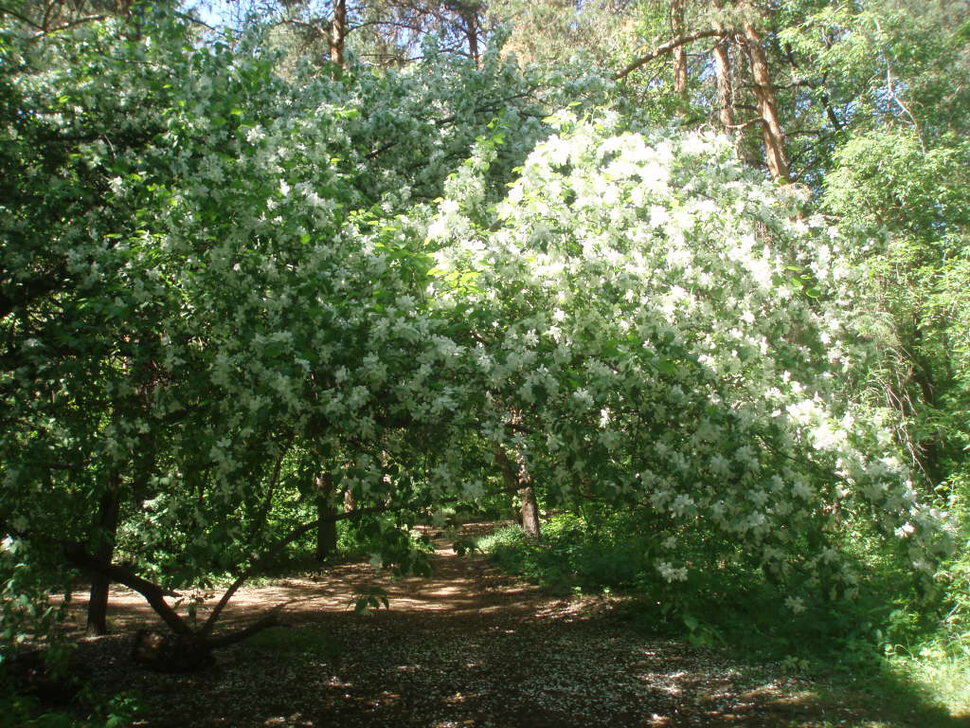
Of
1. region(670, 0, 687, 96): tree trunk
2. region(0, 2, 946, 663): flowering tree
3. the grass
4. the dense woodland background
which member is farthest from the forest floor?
region(670, 0, 687, 96): tree trunk

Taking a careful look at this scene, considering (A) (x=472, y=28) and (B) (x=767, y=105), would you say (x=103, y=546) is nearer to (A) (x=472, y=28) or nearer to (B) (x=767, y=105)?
(B) (x=767, y=105)

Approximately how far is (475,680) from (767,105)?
1007cm

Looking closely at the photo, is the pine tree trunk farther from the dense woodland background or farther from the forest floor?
the forest floor

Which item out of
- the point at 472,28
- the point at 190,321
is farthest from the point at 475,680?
the point at 472,28

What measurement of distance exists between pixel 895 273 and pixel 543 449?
822cm

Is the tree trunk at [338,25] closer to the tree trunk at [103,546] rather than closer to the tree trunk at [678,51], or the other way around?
the tree trunk at [678,51]

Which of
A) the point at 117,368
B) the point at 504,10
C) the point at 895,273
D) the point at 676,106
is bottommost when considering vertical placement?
the point at 117,368

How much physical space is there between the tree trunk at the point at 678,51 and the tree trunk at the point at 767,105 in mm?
1063

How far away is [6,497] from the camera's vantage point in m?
3.97

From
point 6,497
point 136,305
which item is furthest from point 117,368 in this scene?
point 6,497

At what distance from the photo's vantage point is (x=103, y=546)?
242 inches

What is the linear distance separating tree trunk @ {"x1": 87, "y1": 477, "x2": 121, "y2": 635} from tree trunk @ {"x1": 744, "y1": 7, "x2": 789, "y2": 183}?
34.1 ft

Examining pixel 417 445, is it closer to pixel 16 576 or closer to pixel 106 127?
pixel 16 576

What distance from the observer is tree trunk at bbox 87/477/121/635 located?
5.04 metres
